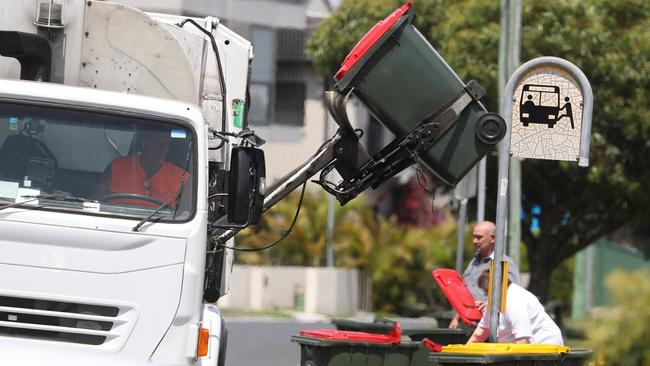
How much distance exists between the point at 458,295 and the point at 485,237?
2.86ft

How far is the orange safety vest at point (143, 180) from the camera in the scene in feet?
25.8

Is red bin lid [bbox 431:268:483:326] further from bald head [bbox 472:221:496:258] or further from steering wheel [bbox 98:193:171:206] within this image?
steering wheel [bbox 98:193:171:206]

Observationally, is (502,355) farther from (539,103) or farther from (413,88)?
(413,88)

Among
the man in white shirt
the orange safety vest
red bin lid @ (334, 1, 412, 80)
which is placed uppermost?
red bin lid @ (334, 1, 412, 80)

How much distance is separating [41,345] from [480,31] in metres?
15.3

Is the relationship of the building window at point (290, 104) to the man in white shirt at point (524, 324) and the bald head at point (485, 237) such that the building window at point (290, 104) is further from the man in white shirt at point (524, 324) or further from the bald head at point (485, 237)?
the man in white shirt at point (524, 324)

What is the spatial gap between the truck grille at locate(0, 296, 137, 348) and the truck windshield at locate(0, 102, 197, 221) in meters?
0.56

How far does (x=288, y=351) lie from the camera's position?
18891 millimetres

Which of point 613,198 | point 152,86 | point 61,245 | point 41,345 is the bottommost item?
point 41,345

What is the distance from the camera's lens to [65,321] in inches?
300

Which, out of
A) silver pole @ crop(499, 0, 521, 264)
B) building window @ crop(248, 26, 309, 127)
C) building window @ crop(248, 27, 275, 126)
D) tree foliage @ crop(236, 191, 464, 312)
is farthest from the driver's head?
building window @ crop(248, 26, 309, 127)

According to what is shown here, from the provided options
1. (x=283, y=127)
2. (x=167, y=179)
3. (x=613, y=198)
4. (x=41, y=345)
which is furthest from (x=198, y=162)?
(x=283, y=127)

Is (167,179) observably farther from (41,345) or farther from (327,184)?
(327,184)

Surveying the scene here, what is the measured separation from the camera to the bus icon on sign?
888 cm
